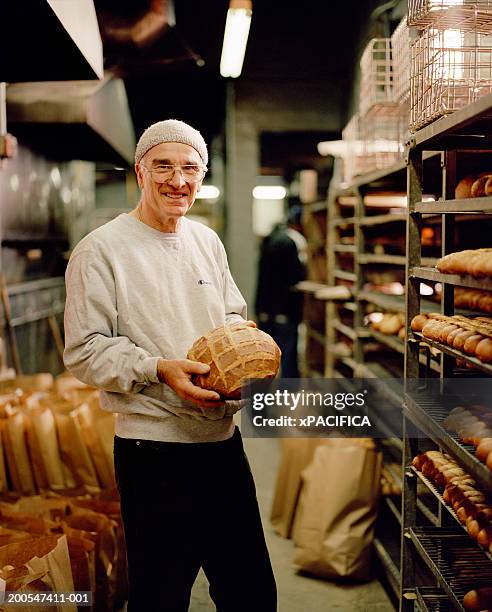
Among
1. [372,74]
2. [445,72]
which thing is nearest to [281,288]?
[372,74]

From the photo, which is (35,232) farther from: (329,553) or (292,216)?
(329,553)

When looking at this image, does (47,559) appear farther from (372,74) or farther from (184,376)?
(372,74)

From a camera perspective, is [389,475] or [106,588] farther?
[389,475]

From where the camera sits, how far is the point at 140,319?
2131 mm

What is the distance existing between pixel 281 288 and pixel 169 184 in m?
3.92

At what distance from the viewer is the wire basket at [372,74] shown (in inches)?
152

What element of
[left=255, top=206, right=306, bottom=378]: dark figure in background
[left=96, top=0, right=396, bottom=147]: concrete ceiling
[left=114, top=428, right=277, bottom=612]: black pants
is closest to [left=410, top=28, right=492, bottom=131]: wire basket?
[left=96, top=0, right=396, bottom=147]: concrete ceiling

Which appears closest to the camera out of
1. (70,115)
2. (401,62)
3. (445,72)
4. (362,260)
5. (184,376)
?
(184,376)

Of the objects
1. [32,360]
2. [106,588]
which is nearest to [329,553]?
[106,588]

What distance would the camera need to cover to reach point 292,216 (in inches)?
307

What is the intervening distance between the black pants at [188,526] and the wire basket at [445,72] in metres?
1.26

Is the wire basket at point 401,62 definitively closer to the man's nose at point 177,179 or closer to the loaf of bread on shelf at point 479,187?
the loaf of bread on shelf at point 479,187

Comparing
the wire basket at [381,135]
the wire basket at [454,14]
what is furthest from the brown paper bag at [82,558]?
the wire basket at [381,135]

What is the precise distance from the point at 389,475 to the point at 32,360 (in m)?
3.14
